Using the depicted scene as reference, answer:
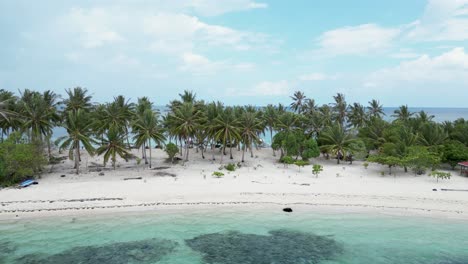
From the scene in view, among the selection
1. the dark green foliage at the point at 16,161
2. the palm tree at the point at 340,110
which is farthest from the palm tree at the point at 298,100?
the dark green foliage at the point at 16,161

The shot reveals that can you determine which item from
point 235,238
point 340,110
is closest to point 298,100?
point 340,110

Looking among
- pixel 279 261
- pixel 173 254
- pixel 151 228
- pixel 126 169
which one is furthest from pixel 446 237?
pixel 126 169

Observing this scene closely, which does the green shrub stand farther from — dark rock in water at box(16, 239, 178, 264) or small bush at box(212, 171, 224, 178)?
dark rock in water at box(16, 239, 178, 264)

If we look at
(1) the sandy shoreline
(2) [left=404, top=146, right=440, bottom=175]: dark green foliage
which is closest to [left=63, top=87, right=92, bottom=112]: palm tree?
(1) the sandy shoreline

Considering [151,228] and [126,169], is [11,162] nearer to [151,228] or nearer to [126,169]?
[126,169]

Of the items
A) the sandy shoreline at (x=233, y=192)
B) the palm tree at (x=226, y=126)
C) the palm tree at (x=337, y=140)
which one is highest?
the palm tree at (x=226, y=126)

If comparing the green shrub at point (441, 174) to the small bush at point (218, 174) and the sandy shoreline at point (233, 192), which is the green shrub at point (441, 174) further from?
the small bush at point (218, 174)

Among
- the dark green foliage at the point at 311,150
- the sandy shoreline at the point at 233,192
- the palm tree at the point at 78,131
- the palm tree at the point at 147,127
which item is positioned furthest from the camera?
the dark green foliage at the point at 311,150
